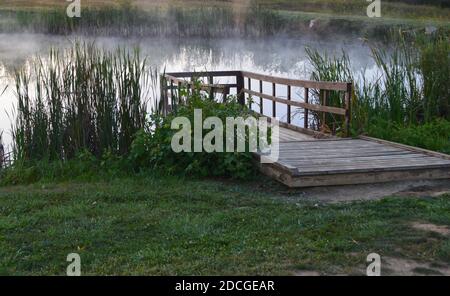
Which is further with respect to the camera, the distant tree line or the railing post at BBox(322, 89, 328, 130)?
the distant tree line

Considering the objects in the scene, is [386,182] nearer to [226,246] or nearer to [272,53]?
[226,246]

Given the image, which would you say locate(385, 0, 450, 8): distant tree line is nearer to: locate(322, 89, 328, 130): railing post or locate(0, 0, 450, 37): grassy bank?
locate(0, 0, 450, 37): grassy bank

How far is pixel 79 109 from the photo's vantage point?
10.0 m

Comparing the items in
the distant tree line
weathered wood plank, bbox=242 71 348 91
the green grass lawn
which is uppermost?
the distant tree line

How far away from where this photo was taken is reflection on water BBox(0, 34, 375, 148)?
67.8 feet

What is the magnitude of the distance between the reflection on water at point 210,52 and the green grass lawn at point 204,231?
12.0 m

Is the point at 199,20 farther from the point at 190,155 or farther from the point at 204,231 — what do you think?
the point at 204,231

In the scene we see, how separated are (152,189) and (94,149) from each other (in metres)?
2.55

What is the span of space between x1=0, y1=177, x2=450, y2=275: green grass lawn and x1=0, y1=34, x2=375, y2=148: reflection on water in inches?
474

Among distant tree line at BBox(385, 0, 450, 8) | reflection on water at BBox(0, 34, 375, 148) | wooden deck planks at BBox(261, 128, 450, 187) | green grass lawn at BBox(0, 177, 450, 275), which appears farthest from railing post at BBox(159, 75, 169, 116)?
distant tree line at BBox(385, 0, 450, 8)

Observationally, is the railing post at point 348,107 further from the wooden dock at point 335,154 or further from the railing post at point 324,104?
the railing post at point 324,104

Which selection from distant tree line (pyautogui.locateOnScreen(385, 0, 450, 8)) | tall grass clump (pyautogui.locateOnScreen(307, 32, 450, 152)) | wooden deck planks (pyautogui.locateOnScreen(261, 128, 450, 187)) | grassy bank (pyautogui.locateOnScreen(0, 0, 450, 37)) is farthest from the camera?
distant tree line (pyautogui.locateOnScreen(385, 0, 450, 8))

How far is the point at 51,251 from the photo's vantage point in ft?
19.0

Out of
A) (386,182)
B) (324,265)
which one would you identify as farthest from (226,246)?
(386,182)
